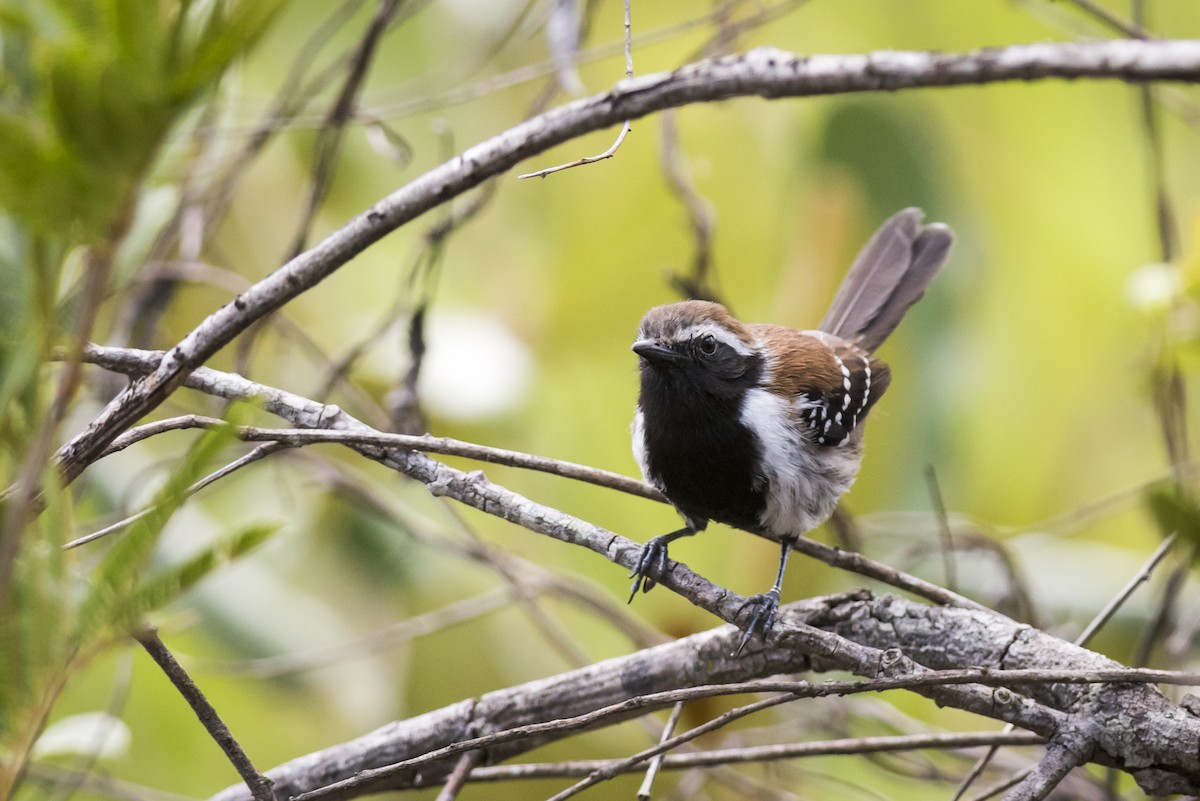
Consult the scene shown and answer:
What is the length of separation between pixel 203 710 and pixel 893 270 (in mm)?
1999

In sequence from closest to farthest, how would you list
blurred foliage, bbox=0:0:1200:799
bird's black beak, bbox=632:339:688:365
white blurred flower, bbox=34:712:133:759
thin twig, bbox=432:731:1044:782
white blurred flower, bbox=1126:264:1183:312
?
thin twig, bbox=432:731:1044:782 → white blurred flower, bbox=34:712:133:759 → white blurred flower, bbox=1126:264:1183:312 → bird's black beak, bbox=632:339:688:365 → blurred foliage, bbox=0:0:1200:799

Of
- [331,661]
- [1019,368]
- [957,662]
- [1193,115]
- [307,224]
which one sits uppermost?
[1193,115]

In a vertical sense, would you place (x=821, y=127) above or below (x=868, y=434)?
above

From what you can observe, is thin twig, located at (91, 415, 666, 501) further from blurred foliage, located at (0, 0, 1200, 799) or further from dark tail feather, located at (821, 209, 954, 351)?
dark tail feather, located at (821, 209, 954, 351)

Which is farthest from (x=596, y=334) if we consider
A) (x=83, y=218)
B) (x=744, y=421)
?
(x=83, y=218)

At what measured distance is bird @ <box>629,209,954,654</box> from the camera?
6.40 feet

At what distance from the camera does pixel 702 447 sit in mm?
1958

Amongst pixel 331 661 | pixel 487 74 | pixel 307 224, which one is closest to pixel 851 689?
pixel 307 224

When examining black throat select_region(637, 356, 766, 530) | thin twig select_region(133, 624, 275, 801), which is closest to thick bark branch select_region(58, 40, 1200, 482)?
thin twig select_region(133, 624, 275, 801)

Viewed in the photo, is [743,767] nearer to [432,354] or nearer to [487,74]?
[432,354]

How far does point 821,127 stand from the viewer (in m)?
2.76

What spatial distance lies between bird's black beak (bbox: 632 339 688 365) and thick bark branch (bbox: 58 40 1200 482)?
0.97 metres

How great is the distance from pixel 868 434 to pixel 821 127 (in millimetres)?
835

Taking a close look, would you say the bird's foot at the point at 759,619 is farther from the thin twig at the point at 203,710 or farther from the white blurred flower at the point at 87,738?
the white blurred flower at the point at 87,738
